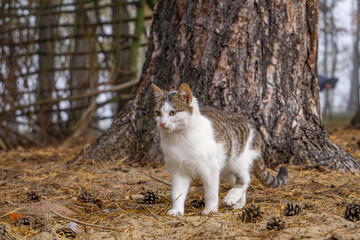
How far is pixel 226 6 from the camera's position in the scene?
11.3ft

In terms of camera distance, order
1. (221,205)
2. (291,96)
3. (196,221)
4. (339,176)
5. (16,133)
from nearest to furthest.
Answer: (196,221), (221,205), (339,176), (291,96), (16,133)

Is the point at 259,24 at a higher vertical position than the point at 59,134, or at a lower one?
higher

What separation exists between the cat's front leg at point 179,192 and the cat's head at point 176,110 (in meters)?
0.35

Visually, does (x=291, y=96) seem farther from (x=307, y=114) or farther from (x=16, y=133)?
(x=16, y=133)

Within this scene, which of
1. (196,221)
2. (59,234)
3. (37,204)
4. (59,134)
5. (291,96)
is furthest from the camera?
(59,134)

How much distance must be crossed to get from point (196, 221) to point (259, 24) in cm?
A: 216

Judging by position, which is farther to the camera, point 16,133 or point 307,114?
point 16,133

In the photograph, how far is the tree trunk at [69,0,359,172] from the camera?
3.45 metres

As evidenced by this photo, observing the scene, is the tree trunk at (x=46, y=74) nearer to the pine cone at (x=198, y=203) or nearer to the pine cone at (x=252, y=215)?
the pine cone at (x=198, y=203)

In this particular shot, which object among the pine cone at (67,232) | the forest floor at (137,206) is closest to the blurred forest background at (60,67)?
the forest floor at (137,206)

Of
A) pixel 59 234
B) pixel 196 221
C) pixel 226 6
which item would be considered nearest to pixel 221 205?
pixel 196 221

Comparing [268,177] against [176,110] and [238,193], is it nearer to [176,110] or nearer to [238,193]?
[238,193]

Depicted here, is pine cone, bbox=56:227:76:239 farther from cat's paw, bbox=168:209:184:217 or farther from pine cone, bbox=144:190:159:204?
pine cone, bbox=144:190:159:204

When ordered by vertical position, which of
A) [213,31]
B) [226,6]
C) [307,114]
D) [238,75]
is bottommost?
[307,114]
